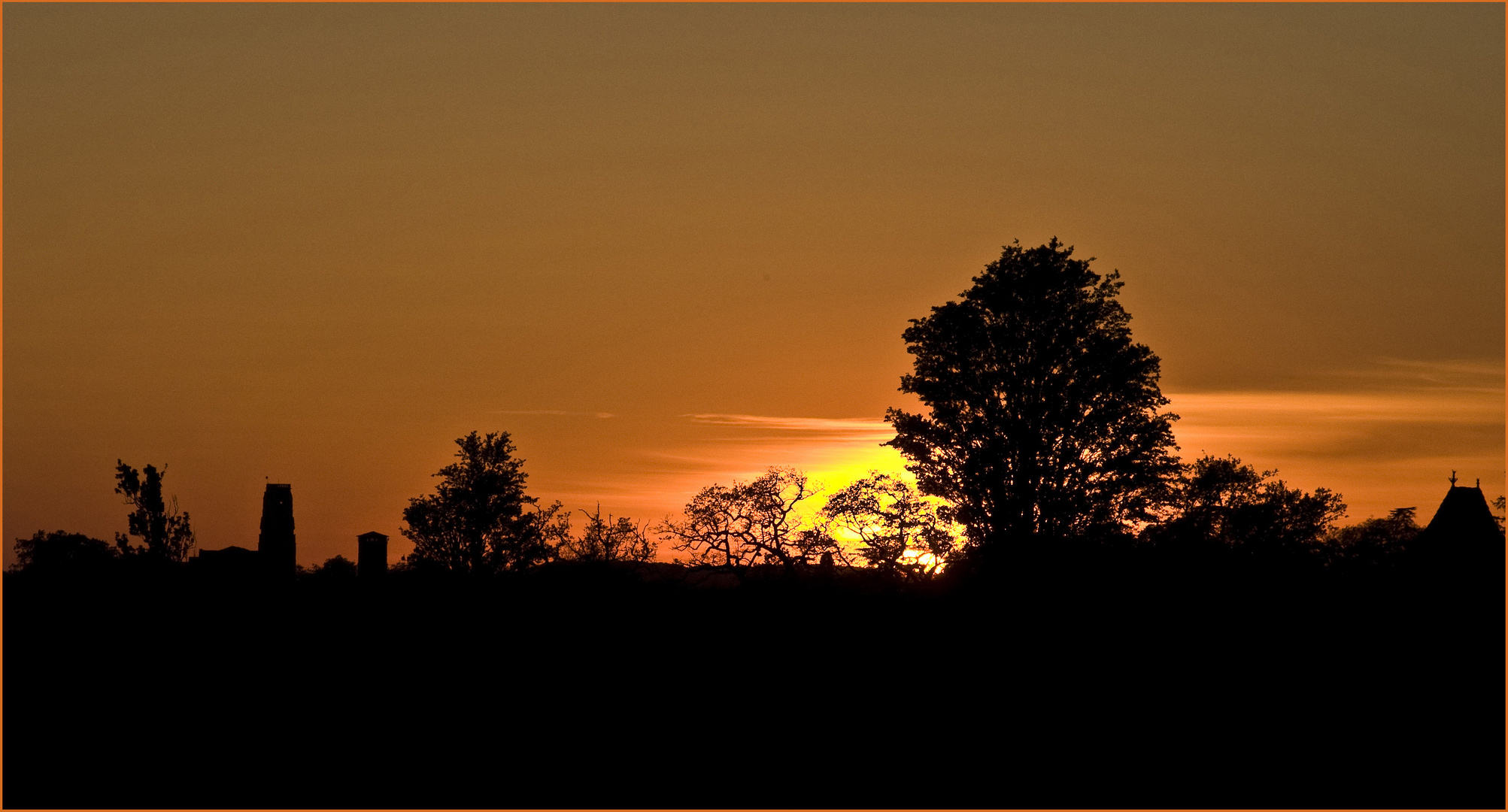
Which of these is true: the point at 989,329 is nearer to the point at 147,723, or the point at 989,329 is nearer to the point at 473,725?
the point at 473,725

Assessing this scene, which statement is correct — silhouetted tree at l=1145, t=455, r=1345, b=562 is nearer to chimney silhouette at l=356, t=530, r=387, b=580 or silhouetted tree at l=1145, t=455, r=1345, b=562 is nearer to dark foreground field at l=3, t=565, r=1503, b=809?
dark foreground field at l=3, t=565, r=1503, b=809

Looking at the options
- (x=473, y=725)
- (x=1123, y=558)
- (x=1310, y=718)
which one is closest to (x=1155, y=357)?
(x=1123, y=558)

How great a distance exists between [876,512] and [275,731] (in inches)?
816

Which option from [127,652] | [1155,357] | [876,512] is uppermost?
[1155,357]

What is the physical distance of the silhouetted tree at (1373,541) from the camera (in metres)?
32.3

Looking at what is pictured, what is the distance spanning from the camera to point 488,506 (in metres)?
68.9

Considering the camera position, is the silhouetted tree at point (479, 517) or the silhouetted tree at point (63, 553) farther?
the silhouetted tree at point (479, 517)

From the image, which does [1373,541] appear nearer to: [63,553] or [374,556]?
[374,556]

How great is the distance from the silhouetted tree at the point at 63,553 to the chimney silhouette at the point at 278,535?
3290 mm

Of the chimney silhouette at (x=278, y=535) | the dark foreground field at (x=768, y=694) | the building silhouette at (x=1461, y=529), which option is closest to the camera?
the dark foreground field at (x=768, y=694)

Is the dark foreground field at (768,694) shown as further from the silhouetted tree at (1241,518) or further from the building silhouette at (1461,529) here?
the building silhouette at (1461,529)

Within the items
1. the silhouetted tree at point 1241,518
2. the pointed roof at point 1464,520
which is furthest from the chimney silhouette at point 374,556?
the pointed roof at point 1464,520

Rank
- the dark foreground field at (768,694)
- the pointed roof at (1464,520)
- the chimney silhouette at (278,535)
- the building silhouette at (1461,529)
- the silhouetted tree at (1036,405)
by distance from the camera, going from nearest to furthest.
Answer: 1. the dark foreground field at (768,694)
2. the chimney silhouette at (278,535)
3. the silhouetted tree at (1036,405)
4. the building silhouette at (1461,529)
5. the pointed roof at (1464,520)

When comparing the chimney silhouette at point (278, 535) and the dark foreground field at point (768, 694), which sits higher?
the chimney silhouette at point (278, 535)
